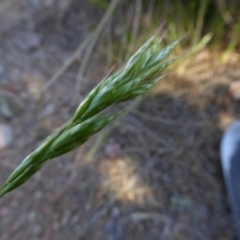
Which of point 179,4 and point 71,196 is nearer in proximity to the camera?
point 71,196

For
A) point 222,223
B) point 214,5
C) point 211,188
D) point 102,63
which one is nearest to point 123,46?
point 102,63

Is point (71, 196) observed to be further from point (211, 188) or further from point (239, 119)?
point (239, 119)

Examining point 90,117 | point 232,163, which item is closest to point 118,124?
point 232,163

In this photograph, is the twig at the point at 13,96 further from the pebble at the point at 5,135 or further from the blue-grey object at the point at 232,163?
the blue-grey object at the point at 232,163

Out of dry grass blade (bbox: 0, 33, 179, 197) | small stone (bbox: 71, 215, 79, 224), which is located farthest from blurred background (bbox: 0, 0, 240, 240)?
dry grass blade (bbox: 0, 33, 179, 197)

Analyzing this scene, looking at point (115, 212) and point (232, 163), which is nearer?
point (115, 212)

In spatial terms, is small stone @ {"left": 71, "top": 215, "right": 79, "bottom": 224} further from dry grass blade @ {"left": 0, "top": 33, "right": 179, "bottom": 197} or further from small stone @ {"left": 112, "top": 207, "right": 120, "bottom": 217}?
dry grass blade @ {"left": 0, "top": 33, "right": 179, "bottom": 197}

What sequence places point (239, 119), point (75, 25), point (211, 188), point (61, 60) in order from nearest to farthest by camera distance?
point (211, 188) < point (239, 119) < point (61, 60) < point (75, 25)

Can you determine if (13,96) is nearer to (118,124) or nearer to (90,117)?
(118,124)
